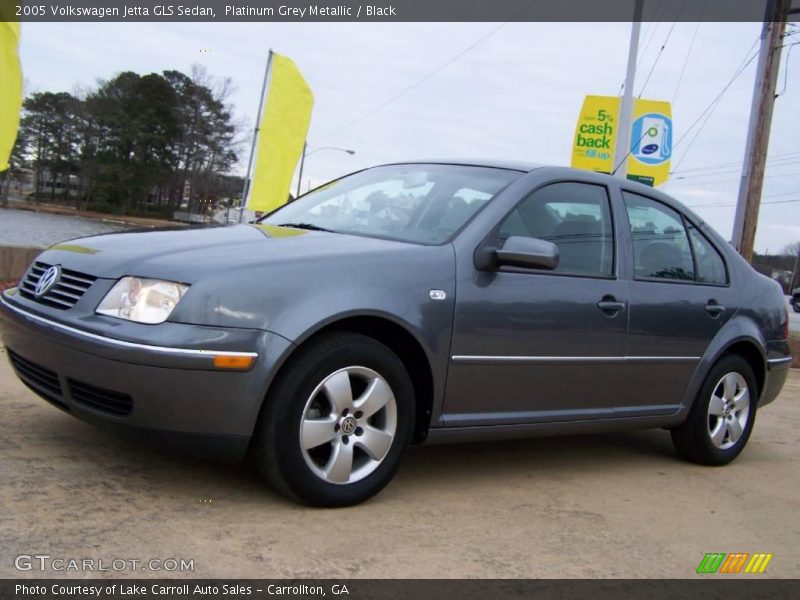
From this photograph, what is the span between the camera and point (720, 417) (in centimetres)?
504

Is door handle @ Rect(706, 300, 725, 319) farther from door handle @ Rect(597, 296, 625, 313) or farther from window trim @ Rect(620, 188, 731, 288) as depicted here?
door handle @ Rect(597, 296, 625, 313)

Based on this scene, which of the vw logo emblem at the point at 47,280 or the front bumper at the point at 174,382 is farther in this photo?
the vw logo emblem at the point at 47,280

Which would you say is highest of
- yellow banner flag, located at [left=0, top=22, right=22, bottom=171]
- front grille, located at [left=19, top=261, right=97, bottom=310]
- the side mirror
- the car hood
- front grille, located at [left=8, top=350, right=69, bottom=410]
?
yellow banner flag, located at [left=0, top=22, right=22, bottom=171]

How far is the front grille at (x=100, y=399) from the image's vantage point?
304cm

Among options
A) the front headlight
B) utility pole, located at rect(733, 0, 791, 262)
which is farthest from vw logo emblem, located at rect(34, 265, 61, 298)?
utility pole, located at rect(733, 0, 791, 262)

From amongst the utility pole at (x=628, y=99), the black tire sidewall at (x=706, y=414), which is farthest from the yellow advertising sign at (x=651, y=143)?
the black tire sidewall at (x=706, y=414)

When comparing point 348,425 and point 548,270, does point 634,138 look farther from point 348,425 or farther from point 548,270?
point 348,425

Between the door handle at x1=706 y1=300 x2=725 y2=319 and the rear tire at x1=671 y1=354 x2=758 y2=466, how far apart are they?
306 mm

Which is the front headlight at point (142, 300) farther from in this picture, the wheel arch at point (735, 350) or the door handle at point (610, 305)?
the wheel arch at point (735, 350)

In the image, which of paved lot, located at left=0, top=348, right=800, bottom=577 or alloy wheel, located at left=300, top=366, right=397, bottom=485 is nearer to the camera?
paved lot, located at left=0, top=348, right=800, bottom=577

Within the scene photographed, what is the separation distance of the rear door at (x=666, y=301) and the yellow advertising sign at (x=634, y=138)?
43.4ft

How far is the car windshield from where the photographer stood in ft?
12.7

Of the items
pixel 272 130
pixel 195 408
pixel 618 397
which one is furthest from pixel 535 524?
pixel 272 130
